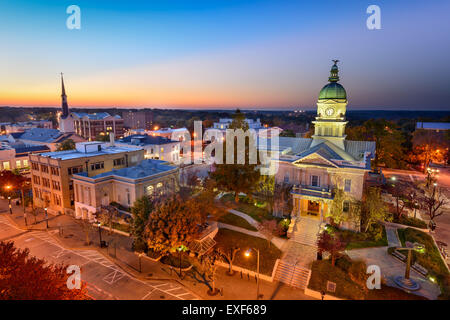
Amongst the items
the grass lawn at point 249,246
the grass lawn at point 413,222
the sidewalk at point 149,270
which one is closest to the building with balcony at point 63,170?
the sidewalk at point 149,270

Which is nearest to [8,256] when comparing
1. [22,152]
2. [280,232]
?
[280,232]

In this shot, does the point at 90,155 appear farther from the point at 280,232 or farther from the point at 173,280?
the point at 280,232

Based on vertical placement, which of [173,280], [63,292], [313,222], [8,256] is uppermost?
[8,256]

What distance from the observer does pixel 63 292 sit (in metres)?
17.8

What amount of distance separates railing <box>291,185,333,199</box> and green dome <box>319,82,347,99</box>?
49.2ft

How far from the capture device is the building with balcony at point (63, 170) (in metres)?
42.5

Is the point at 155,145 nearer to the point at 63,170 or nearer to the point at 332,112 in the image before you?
the point at 63,170

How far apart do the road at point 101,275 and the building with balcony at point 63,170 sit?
7795mm

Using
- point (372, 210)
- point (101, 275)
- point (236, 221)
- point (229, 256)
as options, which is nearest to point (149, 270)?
point (101, 275)

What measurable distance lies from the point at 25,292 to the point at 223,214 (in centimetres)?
2591

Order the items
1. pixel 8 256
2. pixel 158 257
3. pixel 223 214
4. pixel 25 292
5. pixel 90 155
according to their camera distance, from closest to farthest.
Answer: pixel 25 292 → pixel 8 256 → pixel 158 257 → pixel 223 214 → pixel 90 155

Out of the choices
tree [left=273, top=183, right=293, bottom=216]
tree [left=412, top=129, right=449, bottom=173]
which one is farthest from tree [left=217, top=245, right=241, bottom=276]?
tree [left=412, top=129, right=449, bottom=173]

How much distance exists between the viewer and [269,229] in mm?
31438

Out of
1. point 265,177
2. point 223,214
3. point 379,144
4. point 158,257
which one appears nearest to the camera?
point 158,257
